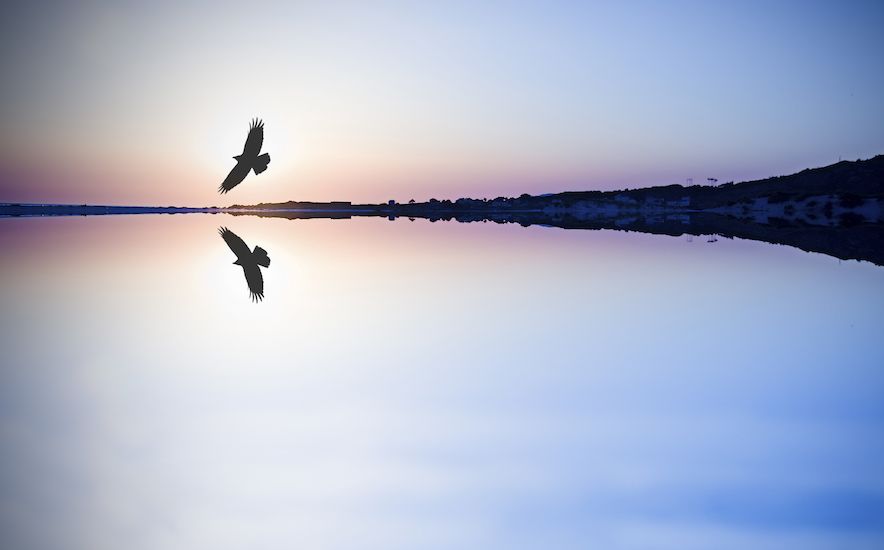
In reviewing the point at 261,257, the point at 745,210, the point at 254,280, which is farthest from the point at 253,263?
the point at 745,210

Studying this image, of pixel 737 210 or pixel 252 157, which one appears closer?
pixel 252 157

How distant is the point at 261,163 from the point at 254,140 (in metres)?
0.97

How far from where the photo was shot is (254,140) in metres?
24.2

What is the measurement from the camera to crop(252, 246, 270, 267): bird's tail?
19825 millimetres

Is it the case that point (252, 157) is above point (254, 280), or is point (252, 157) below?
above

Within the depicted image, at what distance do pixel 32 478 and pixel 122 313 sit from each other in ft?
23.7

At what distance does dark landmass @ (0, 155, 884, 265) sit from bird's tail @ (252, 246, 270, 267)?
18099 mm

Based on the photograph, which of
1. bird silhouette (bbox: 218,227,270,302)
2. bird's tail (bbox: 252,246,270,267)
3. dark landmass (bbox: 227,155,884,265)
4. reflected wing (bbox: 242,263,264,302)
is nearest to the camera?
reflected wing (bbox: 242,263,264,302)

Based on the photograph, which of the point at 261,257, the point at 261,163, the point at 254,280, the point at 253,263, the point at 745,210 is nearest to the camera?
the point at 254,280

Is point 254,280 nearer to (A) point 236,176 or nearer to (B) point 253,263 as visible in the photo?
(B) point 253,263

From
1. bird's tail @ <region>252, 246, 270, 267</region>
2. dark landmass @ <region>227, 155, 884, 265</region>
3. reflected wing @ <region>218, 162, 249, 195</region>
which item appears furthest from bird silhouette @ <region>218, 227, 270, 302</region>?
dark landmass @ <region>227, 155, 884, 265</region>

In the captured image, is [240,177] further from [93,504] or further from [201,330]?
[93,504]

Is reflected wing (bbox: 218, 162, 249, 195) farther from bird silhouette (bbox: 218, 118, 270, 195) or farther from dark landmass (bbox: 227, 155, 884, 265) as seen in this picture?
dark landmass (bbox: 227, 155, 884, 265)

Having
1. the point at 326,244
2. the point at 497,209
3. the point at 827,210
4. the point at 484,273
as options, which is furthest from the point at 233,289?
the point at 497,209
